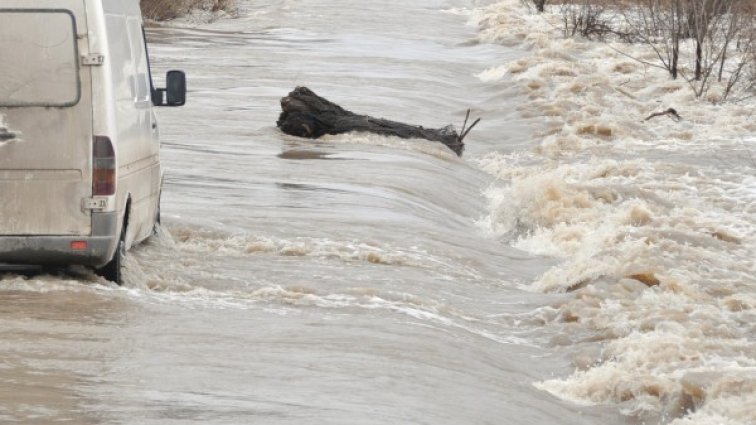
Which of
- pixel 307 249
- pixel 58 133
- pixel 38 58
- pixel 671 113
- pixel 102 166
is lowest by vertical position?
pixel 671 113

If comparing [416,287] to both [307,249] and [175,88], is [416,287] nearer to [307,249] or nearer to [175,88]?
[307,249]

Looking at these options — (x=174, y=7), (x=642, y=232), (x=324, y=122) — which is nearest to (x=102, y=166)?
(x=642, y=232)

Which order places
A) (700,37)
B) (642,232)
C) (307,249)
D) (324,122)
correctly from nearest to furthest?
(307,249), (642,232), (324,122), (700,37)

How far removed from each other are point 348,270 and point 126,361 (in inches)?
164

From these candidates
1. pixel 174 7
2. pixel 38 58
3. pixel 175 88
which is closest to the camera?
pixel 38 58

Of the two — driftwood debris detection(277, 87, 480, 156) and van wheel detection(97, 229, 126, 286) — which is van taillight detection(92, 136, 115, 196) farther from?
driftwood debris detection(277, 87, 480, 156)

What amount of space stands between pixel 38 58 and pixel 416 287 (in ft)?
12.5

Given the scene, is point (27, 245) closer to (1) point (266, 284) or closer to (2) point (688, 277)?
(1) point (266, 284)

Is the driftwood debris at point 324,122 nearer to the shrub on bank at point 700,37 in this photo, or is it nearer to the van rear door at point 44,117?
the shrub on bank at point 700,37

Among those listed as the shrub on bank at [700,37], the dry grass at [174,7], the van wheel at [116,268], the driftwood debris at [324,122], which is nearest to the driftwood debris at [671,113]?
the shrub on bank at [700,37]

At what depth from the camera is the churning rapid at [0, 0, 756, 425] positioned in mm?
7832

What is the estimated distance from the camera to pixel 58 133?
8.95 meters

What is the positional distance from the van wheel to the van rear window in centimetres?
113

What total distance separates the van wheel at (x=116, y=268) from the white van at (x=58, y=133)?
0.31 metres
